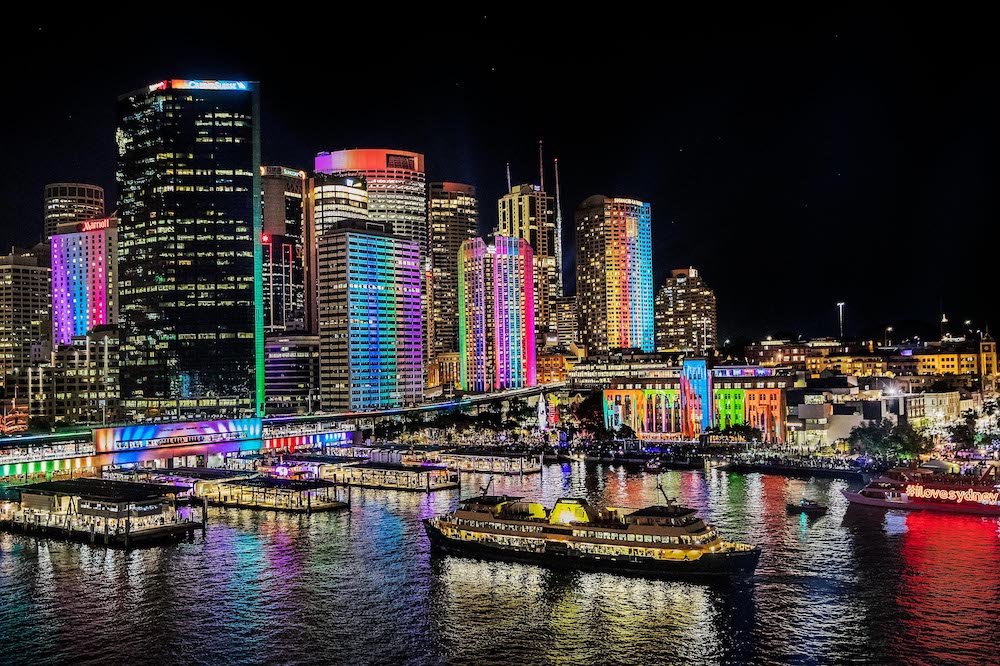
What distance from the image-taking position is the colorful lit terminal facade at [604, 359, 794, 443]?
11081cm

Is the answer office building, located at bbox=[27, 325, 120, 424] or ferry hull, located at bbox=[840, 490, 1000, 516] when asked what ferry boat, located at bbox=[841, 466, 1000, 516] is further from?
office building, located at bbox=[27, 325, 120, 424]

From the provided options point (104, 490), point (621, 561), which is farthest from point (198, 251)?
point (621, 561)

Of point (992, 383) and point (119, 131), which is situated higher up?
point (119, 131)

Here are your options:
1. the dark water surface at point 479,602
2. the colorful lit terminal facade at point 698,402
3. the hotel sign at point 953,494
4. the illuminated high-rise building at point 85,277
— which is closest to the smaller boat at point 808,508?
the dark water surface at point 479,602

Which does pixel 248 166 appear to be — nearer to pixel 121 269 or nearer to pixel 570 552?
pixel 121 269

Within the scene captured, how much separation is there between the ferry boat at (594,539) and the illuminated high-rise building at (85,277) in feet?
472

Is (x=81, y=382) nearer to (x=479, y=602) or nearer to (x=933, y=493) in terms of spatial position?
(x=479, y=602)

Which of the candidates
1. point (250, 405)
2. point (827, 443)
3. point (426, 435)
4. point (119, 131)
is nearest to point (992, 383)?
point (827, 443)

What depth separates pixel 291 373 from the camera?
164 meters

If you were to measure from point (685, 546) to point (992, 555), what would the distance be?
52.8ft

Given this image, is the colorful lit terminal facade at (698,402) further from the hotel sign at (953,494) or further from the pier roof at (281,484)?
the pier roof at (281,484)

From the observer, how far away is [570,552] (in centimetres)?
5078

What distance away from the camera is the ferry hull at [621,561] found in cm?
4703

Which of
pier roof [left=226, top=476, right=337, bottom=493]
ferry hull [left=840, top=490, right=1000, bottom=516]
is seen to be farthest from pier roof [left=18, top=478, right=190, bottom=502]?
ferry hull [left=840, top=490, right=1000, bottom=516]
